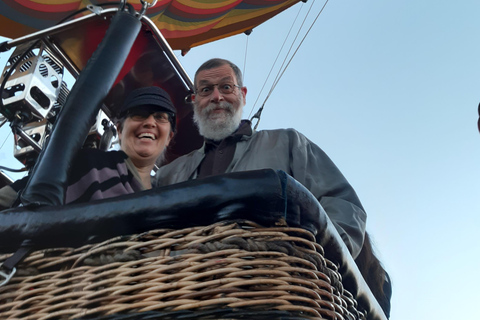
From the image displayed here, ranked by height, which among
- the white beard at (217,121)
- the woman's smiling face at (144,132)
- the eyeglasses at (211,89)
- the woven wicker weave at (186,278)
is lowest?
the woven wicker weave at (186,278)

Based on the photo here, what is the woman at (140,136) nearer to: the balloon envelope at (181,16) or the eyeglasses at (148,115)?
Result: the eyeglasses at (148,115)

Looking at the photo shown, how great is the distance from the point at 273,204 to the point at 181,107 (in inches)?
46.7

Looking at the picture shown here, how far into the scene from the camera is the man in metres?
1.13

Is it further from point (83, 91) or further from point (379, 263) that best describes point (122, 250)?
point (379, 263)

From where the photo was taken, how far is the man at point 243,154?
3.71 ft

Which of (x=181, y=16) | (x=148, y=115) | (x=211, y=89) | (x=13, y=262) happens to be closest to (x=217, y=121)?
(x=211, y=89)

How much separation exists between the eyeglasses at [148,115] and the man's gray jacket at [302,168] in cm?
16

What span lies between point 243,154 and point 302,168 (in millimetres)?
253

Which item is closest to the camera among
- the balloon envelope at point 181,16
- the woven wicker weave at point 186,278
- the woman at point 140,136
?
the woven wicker weave at point 186,278

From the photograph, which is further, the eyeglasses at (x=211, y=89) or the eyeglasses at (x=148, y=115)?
the eyeglasses at (x=211, y=89)

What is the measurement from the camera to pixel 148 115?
5.27ft

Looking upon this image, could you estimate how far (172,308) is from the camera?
2.31 ft

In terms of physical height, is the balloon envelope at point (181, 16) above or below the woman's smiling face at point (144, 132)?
above

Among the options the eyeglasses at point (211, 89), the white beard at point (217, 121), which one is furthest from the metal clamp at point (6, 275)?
the eyeglasses at point (211, 89)
